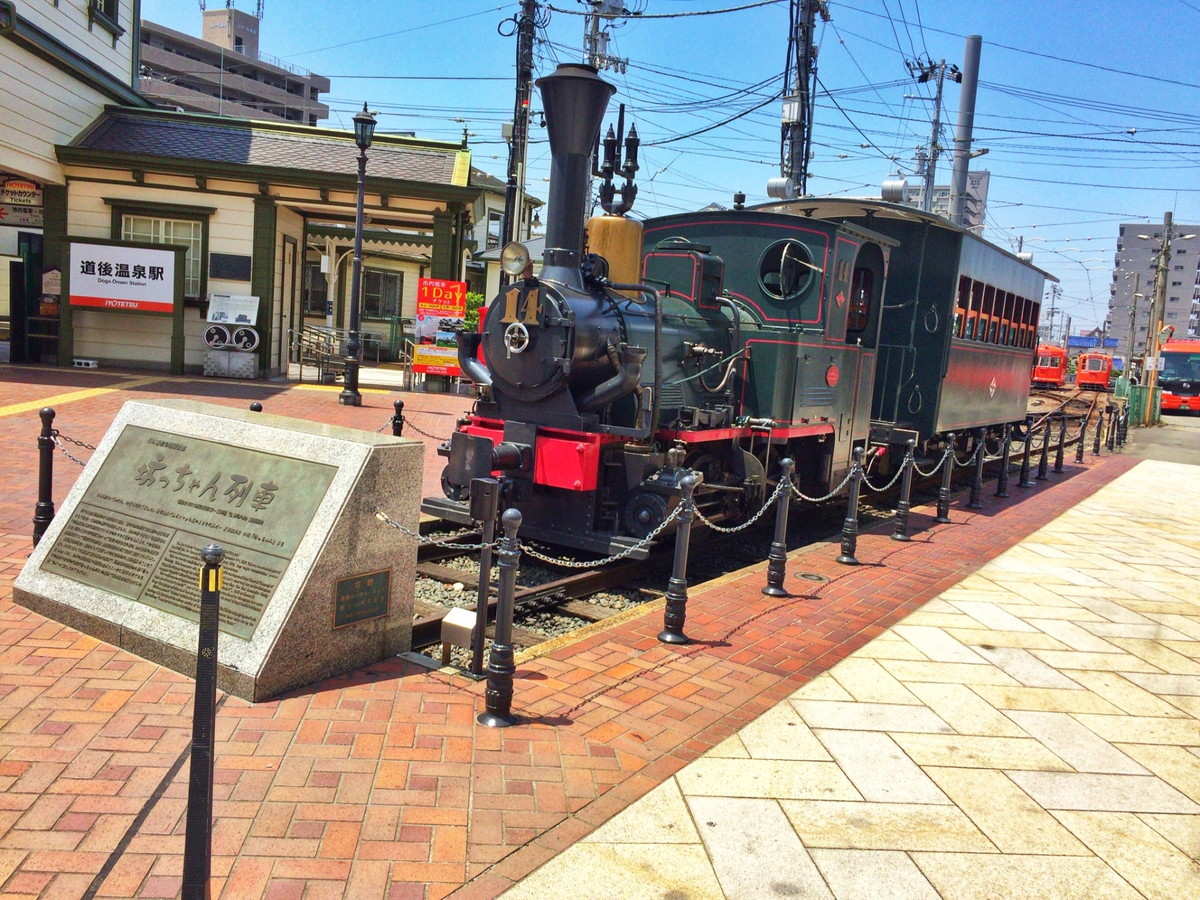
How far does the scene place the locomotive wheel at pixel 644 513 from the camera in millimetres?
6738

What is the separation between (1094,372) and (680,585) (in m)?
50.8

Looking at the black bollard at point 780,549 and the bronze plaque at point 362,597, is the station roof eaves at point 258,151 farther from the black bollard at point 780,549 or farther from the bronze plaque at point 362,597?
the bronze plaque at point 362,597

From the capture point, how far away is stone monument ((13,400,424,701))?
430 cm

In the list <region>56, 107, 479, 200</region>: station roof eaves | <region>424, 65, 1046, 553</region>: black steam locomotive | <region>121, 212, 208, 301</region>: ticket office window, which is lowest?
<region>424, 65, 1046, 553</region>: black steam locomotive

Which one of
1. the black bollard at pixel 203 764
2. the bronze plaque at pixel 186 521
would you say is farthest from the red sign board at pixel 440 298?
the black bollard at pixel 203 764

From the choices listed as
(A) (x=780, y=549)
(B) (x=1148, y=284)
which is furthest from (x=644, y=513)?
(B) (x=1148, y=284)

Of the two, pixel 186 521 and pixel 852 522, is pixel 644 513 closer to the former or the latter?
pixel 852 522

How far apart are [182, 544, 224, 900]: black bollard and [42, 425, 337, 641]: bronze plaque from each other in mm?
1581

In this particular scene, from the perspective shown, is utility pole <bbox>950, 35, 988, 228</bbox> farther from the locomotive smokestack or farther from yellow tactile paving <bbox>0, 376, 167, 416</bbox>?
yellow tactile paving <bbox>0, 376, 167, 416</bbox>

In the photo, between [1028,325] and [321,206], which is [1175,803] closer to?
[1028,325]

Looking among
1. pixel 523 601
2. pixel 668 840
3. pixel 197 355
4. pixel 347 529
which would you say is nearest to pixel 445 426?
pixel 197 355

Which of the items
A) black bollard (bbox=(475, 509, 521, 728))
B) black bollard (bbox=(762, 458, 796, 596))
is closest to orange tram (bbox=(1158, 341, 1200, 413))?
black bollard (bbox=(762, 458, 796, 596))

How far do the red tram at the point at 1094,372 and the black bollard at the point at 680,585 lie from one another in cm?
5007

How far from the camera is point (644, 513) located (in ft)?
22.4
